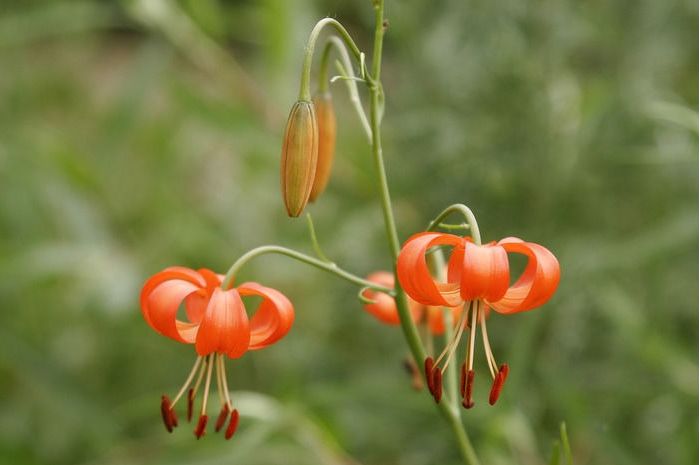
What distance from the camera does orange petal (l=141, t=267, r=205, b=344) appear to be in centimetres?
76

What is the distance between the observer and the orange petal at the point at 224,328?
739 millimetres

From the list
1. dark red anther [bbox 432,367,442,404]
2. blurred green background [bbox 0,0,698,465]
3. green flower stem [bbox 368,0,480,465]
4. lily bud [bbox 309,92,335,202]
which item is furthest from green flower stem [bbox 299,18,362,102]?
blurred green background [bbox 0,0,698,465]

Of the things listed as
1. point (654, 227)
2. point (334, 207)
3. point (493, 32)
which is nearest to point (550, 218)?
point (654, 227)

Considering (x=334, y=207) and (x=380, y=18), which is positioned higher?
(x=380, y=18)

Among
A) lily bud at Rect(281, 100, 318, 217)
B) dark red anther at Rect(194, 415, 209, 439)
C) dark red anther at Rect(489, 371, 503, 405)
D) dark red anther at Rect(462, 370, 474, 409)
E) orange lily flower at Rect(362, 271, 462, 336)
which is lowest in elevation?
dark red anther at Rect(194, 415, 209, 439)

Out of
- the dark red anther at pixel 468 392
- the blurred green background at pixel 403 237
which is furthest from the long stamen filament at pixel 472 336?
the blurred green background at pixel 403 237

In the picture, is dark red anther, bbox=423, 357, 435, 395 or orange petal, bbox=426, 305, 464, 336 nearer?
dark red anther, bbox=423, 357, 435, 395

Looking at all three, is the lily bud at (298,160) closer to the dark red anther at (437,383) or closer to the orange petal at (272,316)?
the orange petal at (272,316)

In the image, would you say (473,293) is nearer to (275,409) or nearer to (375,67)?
(375,67)

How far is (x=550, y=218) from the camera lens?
168cm

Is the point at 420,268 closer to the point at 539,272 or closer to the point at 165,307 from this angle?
the point at 539,272

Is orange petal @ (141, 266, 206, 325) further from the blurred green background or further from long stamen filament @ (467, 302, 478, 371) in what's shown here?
the blurred green background

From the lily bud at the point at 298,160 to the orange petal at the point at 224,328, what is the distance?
0.10 m

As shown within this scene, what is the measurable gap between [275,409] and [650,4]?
0.86 meters
